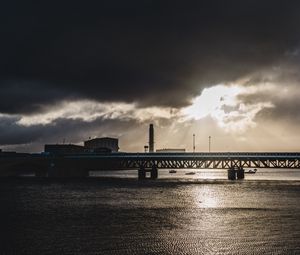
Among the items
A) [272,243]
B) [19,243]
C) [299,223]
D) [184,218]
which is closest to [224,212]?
[184,218]

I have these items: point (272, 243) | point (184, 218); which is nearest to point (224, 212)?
point (184, 218)

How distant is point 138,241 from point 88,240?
184 inches

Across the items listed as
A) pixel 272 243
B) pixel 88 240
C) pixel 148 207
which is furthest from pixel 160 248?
pixel 148 207

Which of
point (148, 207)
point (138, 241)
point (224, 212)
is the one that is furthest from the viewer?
point (148, 207)

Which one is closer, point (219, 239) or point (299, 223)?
point (219, 239)

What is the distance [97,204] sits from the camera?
86.8m

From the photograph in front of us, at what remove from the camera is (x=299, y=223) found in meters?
59.6

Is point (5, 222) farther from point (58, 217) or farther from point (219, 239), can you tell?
point (219, 239)

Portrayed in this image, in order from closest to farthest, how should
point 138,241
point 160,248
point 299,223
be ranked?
1. point 160,248
2. point 138,241
3. point 299,223

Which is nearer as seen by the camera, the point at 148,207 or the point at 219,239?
the point at 219,239

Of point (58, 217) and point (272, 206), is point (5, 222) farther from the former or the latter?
point (272, 206)

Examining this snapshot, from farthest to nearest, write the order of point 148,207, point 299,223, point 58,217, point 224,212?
point 148,207
point 224,212
point 58,217
point 299,223

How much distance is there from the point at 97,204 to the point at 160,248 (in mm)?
45535

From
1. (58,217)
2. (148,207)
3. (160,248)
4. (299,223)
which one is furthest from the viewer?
(148,207)
